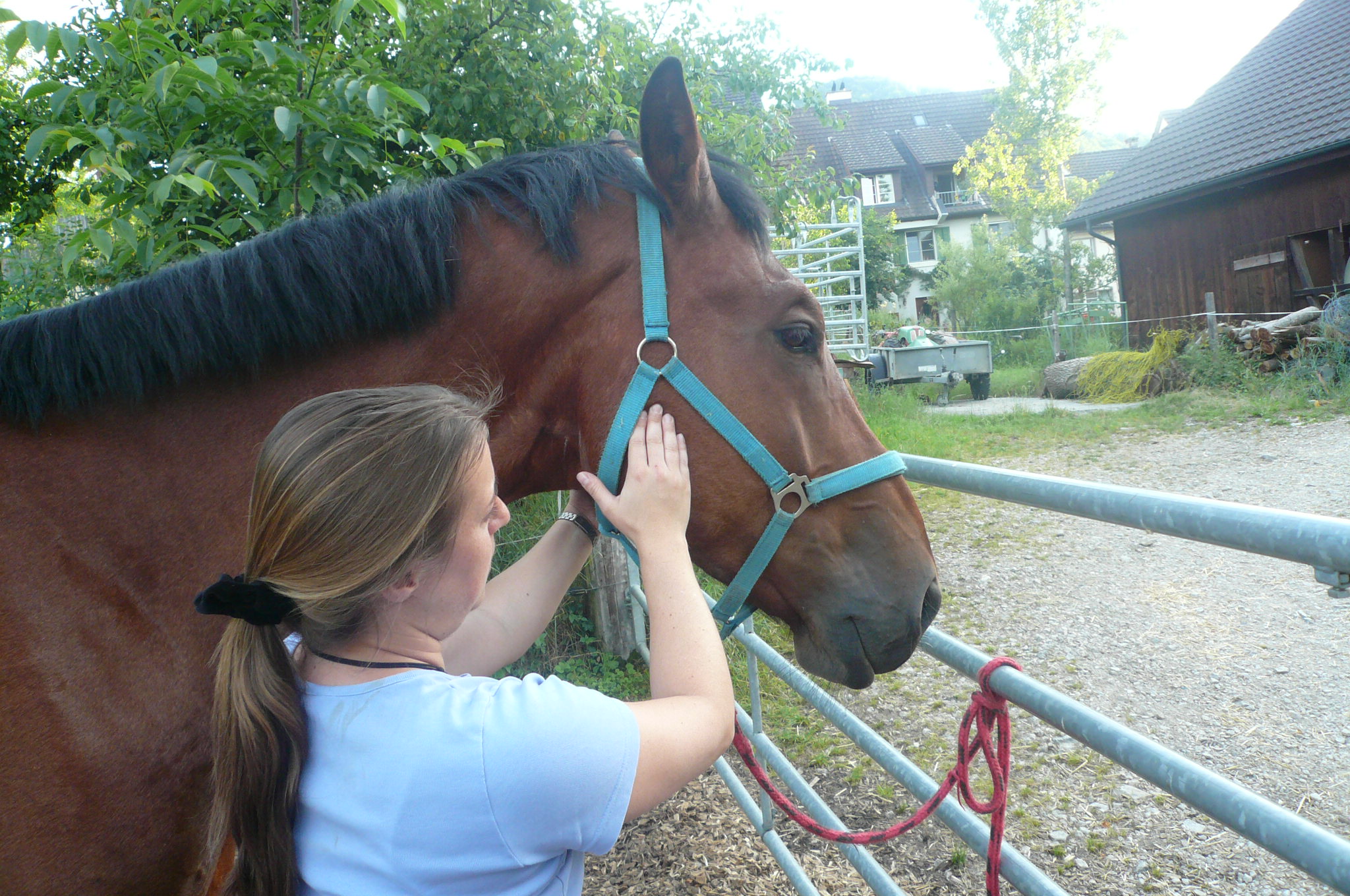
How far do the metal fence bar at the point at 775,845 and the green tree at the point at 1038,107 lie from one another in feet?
93.8

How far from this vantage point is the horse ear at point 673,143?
1.54 metres

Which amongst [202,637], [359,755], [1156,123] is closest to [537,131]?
[202,637]

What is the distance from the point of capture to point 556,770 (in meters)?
0.96

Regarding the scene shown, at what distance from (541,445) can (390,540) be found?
70 centimetres

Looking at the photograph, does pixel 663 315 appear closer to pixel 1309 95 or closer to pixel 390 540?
pixel 390 540

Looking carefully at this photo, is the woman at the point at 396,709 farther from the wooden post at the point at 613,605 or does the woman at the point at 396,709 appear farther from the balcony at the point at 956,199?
the balcony at the point at 956,199

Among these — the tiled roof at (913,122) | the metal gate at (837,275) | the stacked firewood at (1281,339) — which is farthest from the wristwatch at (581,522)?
the tiled roof at (913,122)

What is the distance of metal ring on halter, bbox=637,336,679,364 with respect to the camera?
5.14ft

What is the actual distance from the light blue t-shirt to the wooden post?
3.29 m

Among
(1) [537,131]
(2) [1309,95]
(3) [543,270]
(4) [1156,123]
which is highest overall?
(4) [1156,123]

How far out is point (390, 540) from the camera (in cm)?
102

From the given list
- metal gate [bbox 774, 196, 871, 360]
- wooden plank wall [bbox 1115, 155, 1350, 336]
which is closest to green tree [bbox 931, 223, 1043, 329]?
wooden plank wall [bbox 1115, 155, 1350, 336]

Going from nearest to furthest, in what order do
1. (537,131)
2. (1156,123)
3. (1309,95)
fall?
(537,131)
(1309,95)
(1156,123)

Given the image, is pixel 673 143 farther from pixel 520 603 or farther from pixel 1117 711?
pixel 1117 711
